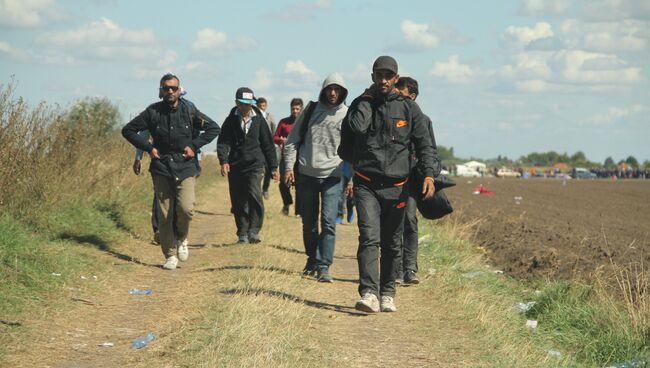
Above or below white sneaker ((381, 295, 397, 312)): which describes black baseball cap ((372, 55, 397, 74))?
above

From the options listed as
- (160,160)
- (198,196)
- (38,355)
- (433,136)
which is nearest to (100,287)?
(160,160)

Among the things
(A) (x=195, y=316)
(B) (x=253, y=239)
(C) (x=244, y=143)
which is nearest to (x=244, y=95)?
(C) (x=244, y=143)

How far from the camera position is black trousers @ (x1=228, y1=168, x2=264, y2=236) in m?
13.7

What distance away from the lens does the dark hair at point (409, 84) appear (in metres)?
10.1

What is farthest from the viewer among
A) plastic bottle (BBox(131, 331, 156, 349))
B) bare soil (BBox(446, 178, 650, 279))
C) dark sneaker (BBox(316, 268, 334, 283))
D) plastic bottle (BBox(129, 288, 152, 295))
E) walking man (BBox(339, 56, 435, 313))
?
bare soil (BBox(446, 178, 650, 279))

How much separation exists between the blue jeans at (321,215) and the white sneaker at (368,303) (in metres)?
1.92

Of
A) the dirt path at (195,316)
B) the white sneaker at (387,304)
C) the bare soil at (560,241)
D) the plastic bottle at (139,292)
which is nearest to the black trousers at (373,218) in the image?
the white sneaker at (387,304)

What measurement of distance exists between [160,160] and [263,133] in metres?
2.36

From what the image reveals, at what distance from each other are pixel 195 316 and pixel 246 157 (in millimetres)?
5482

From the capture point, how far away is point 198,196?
80.6ft

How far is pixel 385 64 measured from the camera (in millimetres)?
8258

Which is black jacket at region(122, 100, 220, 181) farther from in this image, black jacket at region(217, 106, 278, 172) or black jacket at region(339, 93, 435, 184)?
black jacket at region(339, 93, 435, 184)

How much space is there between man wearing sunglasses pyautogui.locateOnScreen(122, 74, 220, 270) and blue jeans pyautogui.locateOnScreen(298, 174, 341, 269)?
1459 millimetres

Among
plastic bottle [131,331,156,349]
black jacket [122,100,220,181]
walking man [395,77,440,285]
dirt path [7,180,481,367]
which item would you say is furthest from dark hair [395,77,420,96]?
plastic bottle [131,331,156,349]
